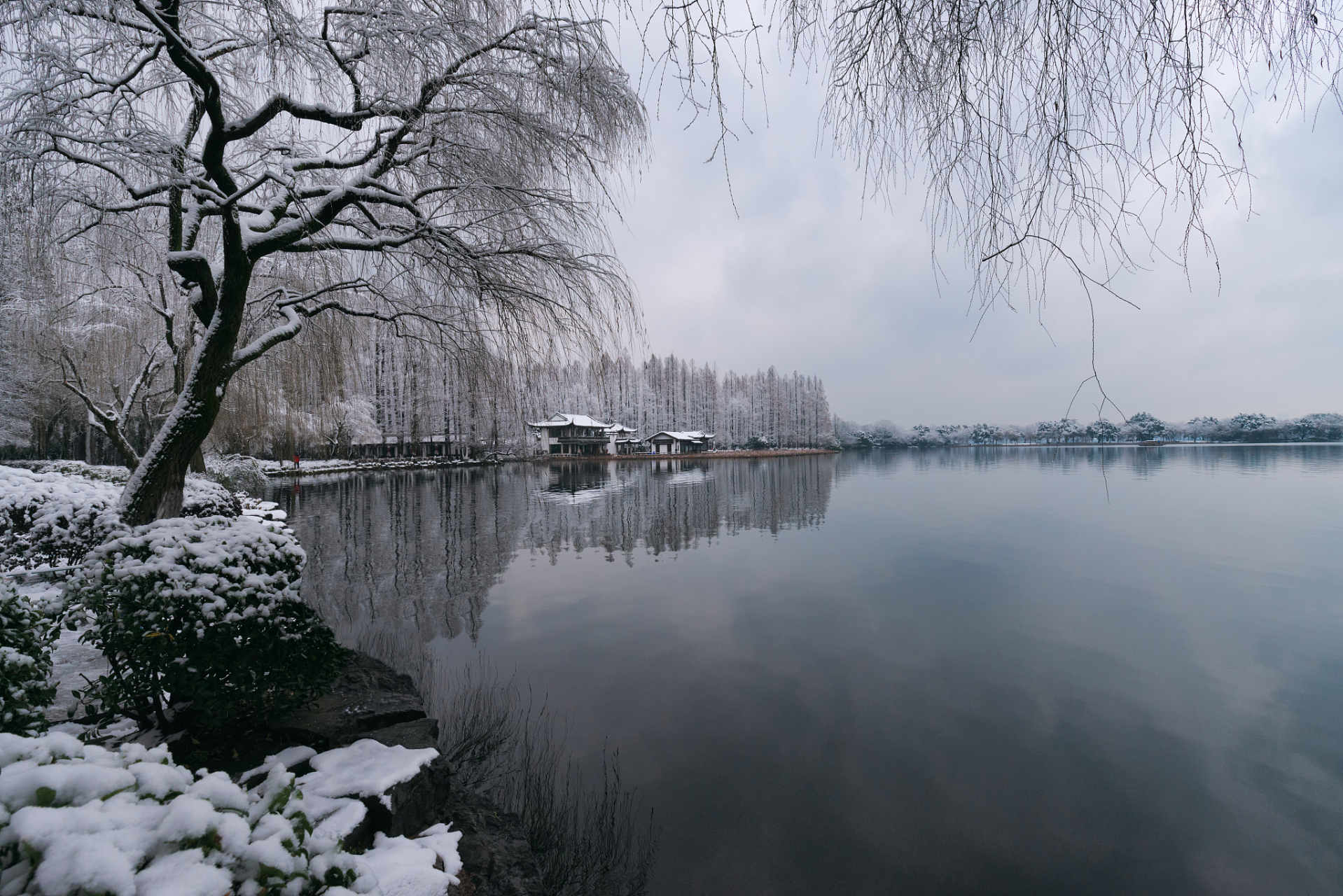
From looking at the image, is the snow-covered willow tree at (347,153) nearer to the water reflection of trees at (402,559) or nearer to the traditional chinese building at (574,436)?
the water reflection of trees at (402,559)

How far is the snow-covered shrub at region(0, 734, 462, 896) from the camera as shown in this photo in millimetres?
975

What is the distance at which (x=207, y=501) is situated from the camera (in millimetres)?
9703

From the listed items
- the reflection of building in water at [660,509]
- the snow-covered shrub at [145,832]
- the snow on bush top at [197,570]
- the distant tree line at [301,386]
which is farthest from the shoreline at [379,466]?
the snow-covered shrub at [145,832]

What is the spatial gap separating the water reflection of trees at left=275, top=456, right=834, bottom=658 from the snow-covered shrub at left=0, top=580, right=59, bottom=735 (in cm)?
403

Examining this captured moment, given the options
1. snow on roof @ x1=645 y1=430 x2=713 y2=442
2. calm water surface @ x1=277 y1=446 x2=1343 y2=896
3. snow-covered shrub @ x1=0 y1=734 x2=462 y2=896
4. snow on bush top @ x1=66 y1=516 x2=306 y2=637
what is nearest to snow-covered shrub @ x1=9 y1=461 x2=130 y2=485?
calm water surface @ x1=277 y1=446 x2=1343 y2=896

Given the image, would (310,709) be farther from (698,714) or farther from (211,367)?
(211,367)

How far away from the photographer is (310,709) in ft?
10.7

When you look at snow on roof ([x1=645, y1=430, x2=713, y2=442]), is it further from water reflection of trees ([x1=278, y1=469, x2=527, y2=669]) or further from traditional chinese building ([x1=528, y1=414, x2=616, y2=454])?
water reflection of trees ([x1=278, y1=469, x2=527, y2=669])

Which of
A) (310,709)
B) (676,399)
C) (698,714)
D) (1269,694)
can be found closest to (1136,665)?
(1269,694)

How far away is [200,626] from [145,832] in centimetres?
201

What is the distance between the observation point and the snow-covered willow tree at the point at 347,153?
3.52 metres

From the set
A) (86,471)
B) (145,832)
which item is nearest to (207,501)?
(86,471)

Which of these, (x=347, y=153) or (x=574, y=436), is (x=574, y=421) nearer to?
(x=574, y=436)

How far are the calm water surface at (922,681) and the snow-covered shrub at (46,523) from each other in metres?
3.18
